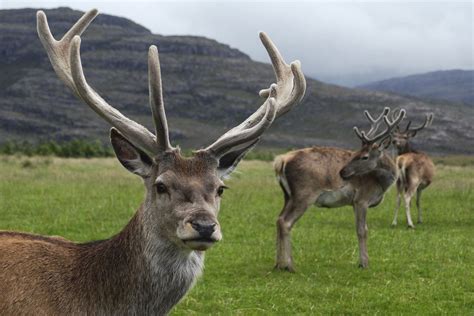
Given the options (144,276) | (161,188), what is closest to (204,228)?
(161,188)

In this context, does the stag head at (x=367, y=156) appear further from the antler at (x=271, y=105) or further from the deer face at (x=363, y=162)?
the antler at (x=271, y=105)

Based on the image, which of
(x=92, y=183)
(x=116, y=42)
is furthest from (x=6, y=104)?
(x=92, y=183)

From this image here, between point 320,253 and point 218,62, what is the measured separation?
174 m

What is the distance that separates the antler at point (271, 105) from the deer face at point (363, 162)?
4.90 metres

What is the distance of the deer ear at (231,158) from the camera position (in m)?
5.11

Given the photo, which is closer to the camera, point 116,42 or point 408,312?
point 408,312

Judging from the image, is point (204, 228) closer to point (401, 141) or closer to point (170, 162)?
point (170, 162)

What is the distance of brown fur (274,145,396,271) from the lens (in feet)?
34.5

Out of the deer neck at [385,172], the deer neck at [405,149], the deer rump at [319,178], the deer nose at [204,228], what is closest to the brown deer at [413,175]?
the deer neck at [405,149]

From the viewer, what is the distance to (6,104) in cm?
14012

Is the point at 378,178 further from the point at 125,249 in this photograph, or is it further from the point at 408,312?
the point at 125,249

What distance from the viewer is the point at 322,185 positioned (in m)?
10.7

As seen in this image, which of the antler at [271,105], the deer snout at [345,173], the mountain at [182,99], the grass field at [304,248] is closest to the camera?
the antler at [271,105]

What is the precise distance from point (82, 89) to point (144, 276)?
1.50m
